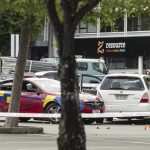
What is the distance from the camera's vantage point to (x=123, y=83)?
2098 centimetres

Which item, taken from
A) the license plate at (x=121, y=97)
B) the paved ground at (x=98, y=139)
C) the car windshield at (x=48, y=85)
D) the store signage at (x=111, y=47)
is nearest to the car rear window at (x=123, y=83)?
the license plate at (x=121, y=97)

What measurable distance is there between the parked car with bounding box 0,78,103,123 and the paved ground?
113cm

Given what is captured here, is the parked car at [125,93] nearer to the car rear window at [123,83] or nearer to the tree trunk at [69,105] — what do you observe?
the car rear window at [123,83]

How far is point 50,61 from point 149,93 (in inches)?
679

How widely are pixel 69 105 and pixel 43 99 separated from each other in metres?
13.5

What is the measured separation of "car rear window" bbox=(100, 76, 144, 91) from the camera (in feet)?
68.1

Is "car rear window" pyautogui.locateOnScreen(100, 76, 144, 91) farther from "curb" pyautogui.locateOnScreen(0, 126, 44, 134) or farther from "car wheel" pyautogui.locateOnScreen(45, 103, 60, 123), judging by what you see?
"curb" pyautogui.locateOnScreen(0, 126, 44, 134)

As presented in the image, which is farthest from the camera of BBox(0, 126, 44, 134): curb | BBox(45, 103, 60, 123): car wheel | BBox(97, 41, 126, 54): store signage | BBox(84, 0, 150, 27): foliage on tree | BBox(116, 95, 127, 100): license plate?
BBox(97, 41, 126, 54): store signage

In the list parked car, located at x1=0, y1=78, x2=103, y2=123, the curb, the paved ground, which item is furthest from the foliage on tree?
parked car, located at x1=0, y1=78, x2=103, y2=123

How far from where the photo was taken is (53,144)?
13852 millimetres

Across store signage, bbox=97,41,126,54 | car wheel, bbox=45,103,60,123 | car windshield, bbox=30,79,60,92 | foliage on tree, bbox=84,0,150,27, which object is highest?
store signage, bbox=97,41,126,54

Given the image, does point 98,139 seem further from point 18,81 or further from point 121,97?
point 121,97

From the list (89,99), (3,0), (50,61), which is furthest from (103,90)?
(50,61)

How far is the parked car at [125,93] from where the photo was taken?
20.5 m
